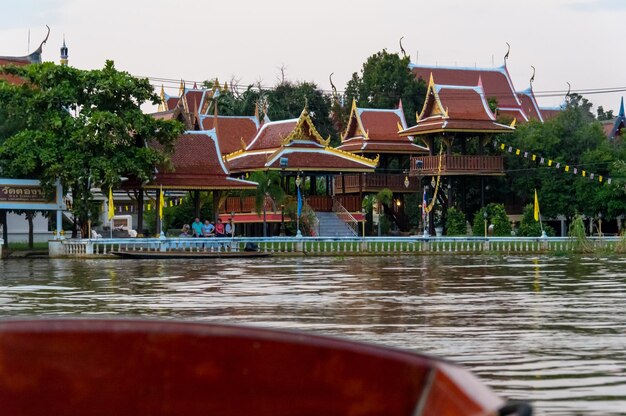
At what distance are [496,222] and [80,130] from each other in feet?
48.5

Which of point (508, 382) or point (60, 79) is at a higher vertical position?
point (60, 79)

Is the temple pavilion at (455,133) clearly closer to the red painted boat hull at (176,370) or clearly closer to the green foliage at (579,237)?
the green foliage at (579,237)

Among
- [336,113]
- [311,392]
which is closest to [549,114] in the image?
[336,113]

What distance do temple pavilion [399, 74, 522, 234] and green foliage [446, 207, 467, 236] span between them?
9.81ft

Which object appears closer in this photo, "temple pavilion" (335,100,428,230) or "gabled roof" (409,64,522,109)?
"temple pavilion" (335,100,428,230)

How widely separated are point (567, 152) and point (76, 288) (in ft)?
105

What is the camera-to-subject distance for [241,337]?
427cm

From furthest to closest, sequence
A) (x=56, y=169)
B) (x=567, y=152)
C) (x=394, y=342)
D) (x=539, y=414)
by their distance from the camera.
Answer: (x=567, y=152) → (x=56, y=169) → (x=394, y=342) → (x=539, y=414)

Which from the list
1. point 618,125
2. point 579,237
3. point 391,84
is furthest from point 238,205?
point 618,125

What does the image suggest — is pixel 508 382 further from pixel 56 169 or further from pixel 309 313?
pixel 56 169

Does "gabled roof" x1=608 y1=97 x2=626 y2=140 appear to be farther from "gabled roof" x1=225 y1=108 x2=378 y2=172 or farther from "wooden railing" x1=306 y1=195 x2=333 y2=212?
"wooden railing" x1=306 y1=195 x2=333 y2=212

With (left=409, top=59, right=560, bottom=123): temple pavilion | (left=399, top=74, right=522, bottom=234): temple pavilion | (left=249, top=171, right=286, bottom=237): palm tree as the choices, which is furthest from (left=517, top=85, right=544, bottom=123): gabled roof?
(left=249, top=171, right=286, bottom=237): palm tree

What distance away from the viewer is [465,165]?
4725cm

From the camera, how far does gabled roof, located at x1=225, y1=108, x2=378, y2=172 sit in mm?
44438
